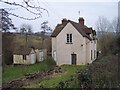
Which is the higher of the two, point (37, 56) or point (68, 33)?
point (68, 33)

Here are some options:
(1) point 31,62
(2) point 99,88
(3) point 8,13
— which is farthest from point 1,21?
(1) point 31,62

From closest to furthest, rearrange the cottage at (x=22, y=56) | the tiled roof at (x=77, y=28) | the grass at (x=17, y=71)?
the grass at (x=17, y=71), the tiled roof at (x=77, y=28), the cottage at (x=22, y=56)

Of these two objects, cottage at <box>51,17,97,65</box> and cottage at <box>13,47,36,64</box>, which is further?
cottage at <box>13,47,36,64</box>

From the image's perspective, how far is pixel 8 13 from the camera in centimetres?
192

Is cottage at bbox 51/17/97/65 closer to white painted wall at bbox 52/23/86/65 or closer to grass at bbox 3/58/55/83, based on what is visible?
white painted wall at bbox 52/23/86/65

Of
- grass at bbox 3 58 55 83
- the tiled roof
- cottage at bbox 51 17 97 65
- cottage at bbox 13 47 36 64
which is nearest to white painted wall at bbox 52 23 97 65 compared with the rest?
cottage at bbox 51 17 97 65

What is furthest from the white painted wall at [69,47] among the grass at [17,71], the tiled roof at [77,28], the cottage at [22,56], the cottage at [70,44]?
the cottage at [22,56]

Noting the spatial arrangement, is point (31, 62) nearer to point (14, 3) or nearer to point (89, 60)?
point (89, 60)

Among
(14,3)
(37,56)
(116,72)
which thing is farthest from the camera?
(37,56)

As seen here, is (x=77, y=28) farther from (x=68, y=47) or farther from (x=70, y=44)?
(x=68, y=47)

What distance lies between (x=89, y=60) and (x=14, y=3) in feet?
A: 80.3

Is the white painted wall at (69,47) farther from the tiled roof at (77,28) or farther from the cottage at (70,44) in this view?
the tiled roof at (77,28)

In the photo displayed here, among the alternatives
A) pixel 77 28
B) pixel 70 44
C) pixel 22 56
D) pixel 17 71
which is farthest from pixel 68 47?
Answer: pixel 22 56

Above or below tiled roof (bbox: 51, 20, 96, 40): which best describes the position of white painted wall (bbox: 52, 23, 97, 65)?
below
